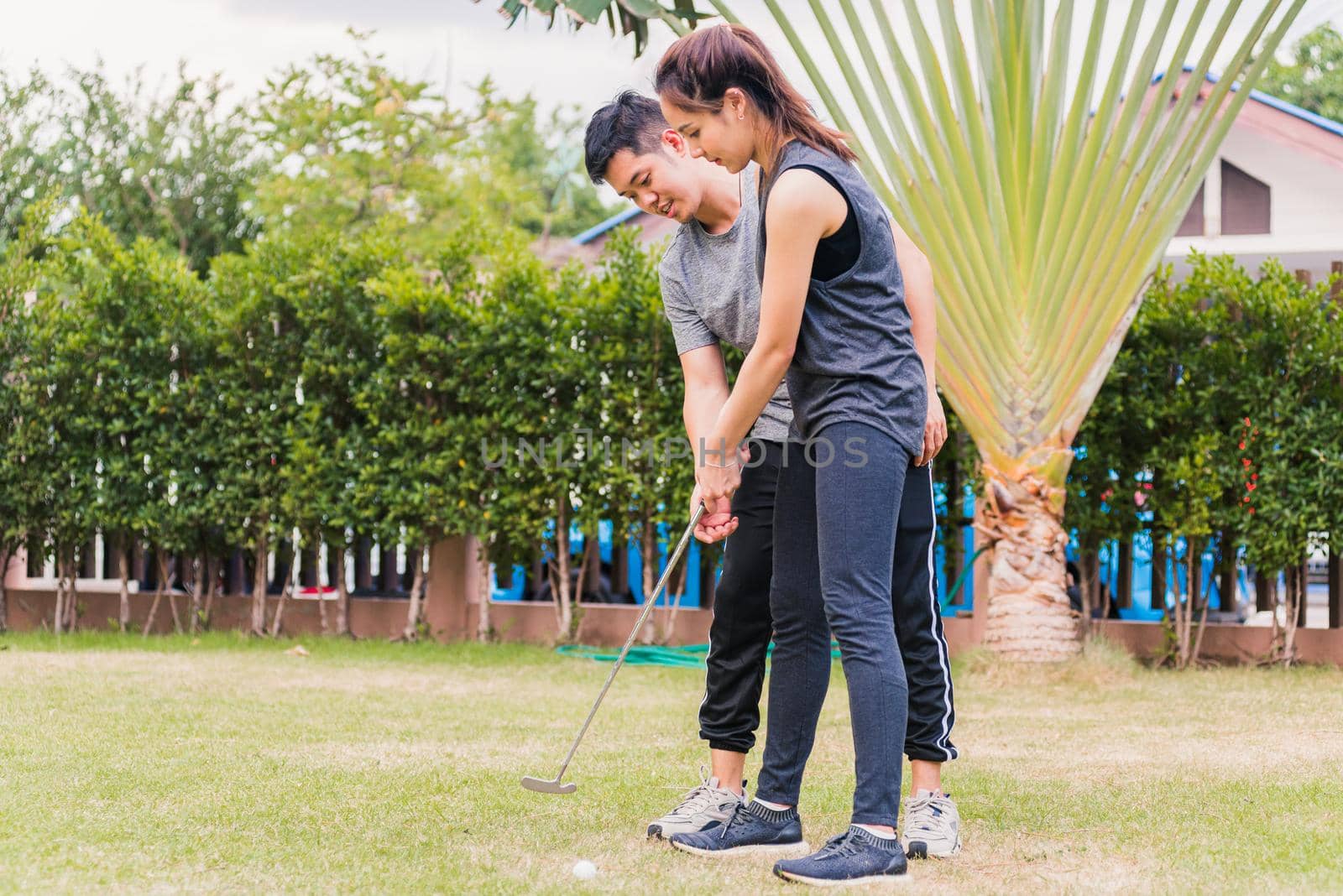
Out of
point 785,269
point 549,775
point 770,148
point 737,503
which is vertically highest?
point 770,148

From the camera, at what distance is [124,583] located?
895 cm

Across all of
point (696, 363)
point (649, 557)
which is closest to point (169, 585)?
point (649, 557)

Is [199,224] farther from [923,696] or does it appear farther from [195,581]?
[923,696]

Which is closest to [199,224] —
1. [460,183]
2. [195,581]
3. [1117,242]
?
[460,183]

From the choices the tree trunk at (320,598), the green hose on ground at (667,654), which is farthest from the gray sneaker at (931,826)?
the tree trunk at (320,598)

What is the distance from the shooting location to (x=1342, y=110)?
32125 mm

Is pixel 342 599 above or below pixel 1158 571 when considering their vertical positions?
below

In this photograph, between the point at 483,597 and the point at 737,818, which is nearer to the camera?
the point at 737,818

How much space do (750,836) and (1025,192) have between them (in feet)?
13.4

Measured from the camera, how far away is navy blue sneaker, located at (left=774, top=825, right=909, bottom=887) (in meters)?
2.66

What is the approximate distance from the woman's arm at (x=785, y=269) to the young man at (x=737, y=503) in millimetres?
360

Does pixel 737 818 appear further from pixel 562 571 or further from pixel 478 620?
pixel 478 620

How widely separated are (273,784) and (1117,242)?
4.41 metres

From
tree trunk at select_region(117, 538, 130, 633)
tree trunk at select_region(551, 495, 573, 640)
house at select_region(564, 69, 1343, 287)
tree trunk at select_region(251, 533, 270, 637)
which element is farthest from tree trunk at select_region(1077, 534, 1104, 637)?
house at select_region(564, 69, 1343, 287)
